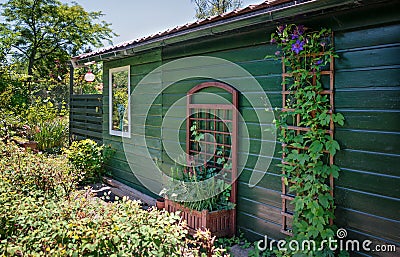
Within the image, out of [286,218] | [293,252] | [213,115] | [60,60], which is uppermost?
[60,60]

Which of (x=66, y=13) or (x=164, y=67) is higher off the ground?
(x=66, y=13)

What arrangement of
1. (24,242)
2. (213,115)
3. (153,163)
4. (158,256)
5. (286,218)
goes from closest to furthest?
(158,256)
(24,242)
(286,218)
(213,115)
(153,163)

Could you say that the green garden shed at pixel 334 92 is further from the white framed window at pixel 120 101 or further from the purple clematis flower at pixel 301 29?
the white framed window at pixel 120 101

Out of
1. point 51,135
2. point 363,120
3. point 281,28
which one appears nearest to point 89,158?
point 51,135

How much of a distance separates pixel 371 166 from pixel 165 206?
2.51m

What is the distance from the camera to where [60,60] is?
1630 cm

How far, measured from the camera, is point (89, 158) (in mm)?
6594

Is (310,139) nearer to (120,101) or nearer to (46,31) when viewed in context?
(120,101)

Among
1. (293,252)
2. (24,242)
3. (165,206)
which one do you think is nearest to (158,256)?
(24,242)

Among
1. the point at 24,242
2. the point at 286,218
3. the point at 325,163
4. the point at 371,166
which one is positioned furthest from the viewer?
the point at 286,218

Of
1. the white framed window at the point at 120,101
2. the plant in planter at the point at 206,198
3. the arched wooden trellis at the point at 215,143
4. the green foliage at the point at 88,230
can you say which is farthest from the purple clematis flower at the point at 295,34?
the white framed window at the point at 120,101

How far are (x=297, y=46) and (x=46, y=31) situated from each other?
1533cm

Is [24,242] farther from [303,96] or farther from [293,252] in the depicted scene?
[303,96]

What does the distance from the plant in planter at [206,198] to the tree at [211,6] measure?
12417mm
